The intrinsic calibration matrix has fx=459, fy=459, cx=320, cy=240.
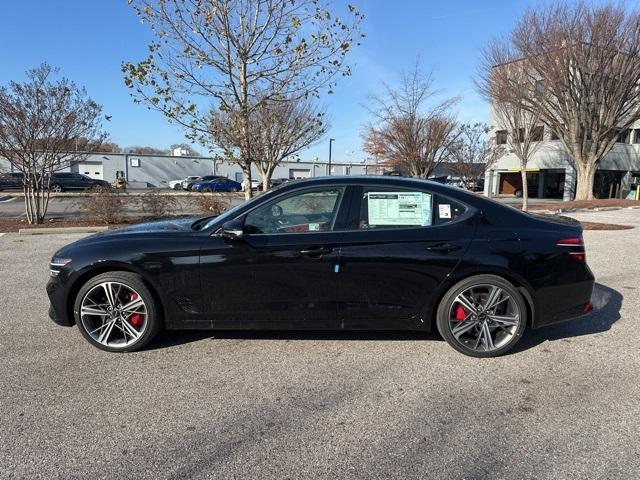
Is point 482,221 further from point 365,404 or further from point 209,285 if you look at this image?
point 209,285

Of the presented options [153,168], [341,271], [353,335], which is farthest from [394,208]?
[153,168]

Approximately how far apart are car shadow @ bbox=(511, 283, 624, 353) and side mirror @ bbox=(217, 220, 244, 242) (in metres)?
2.64

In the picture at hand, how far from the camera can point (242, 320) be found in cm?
395

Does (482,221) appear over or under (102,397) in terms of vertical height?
over

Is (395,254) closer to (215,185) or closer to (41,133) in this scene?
(41,133)

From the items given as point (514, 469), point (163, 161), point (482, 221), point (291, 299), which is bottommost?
Answer: point (514, 469)

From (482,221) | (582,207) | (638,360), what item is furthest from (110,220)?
(582,207)

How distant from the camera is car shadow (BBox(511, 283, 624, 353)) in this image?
4391mm

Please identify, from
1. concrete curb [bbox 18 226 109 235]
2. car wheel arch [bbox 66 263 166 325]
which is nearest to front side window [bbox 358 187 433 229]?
car wheel arch [bbox 66 263 166 325]

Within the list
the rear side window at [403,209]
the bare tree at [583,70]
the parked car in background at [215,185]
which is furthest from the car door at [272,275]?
the parked car in background at [215,185]

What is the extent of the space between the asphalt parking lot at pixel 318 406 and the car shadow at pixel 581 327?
0.03m

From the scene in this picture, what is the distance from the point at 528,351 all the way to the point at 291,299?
7.15 ft

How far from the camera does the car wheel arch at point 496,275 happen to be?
389cm

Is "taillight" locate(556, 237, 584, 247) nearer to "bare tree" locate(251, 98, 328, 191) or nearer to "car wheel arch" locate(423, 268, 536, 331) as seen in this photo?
"car wheel arch" locate(423, 268, 536, 331)
